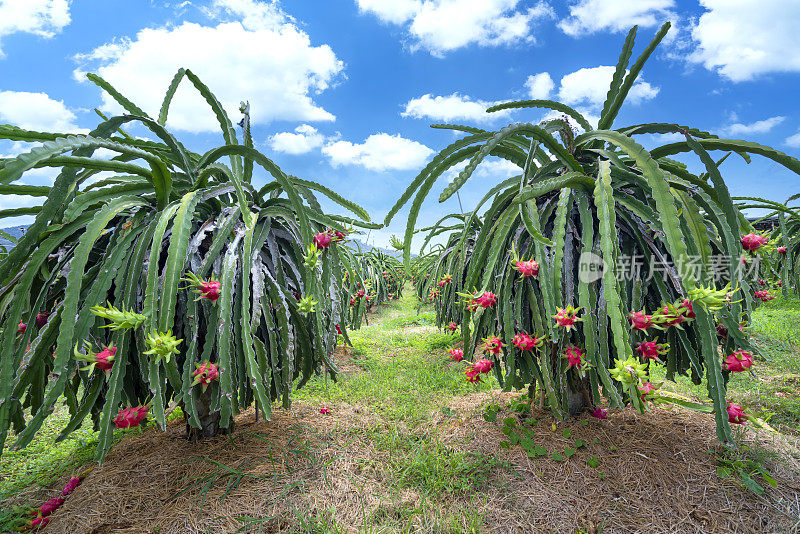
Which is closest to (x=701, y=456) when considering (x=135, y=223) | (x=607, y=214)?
(x=607, y=214)

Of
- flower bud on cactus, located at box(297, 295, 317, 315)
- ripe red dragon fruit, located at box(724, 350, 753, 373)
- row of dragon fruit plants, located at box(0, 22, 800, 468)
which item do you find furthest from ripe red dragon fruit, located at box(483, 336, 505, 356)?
ripe red dragon fruit, located at box(724, 350, 753, 373)

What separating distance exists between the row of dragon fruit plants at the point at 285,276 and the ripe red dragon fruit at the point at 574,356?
0.09ft

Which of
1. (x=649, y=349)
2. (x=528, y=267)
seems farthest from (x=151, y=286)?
(x=649, y=349)

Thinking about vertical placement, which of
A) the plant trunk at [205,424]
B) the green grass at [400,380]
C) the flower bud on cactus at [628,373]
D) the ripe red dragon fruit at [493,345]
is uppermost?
the flower bud on cactus at [628,373]

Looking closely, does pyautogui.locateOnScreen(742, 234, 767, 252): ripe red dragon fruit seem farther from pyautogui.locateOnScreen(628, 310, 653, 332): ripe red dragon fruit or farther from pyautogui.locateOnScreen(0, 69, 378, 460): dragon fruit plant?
pyautogui.locateOnScreen(0, 69, 378, 460): dragon fruit plant

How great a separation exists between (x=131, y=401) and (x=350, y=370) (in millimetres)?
2461

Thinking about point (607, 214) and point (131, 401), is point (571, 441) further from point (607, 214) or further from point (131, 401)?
point (131, 401)

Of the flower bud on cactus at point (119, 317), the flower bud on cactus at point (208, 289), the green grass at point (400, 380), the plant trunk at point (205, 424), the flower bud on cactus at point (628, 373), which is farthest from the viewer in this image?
the green grass at point (400, 380)

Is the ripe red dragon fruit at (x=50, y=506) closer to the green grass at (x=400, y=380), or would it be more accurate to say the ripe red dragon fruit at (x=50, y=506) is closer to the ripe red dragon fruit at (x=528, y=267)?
the green grass at (x=400, y=380)

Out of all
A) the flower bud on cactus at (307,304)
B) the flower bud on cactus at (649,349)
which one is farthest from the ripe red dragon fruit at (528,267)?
the flower bud on cactus at (307,304)

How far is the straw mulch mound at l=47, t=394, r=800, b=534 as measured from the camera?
4.99 feet

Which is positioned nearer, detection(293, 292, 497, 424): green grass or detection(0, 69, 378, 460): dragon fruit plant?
detection(0, 69, 378, 460): dragon fruit plant

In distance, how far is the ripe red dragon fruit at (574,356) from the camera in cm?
156

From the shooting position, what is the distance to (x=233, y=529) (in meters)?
1.47
